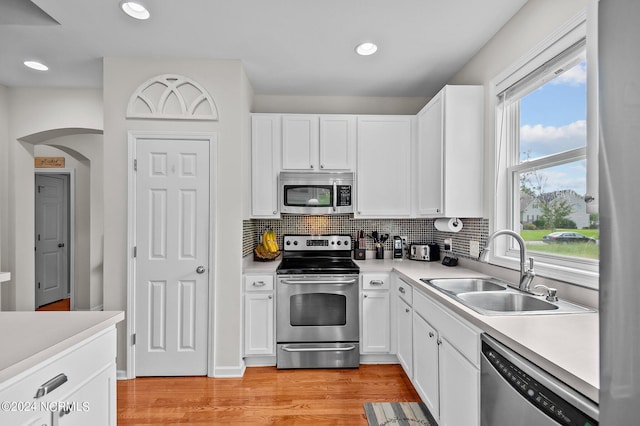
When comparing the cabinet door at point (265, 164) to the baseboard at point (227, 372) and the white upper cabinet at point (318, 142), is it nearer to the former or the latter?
the white upper cabinet at point (318, 142)

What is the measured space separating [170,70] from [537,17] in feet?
8.68

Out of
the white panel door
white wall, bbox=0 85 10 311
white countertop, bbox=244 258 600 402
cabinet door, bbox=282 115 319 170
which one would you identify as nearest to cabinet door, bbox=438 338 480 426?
white countertop, bbox=244 258 600 402

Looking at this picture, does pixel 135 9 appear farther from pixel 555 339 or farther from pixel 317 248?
pixel 555 339

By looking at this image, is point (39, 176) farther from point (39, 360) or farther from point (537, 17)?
point (537, 17)

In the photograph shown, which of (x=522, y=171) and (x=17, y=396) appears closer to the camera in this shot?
(x=17, y=396)

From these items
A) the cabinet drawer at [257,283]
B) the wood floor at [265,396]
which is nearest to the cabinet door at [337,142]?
the cabinet drawer at [257,283]

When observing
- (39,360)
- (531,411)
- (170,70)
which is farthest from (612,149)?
(170,70)

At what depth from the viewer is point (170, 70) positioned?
2.72 meters

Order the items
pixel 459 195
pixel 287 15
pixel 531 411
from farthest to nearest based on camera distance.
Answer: pixel 459 195, pixel 287 15, pixel 531 411

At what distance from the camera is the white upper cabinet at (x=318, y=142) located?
3.20m

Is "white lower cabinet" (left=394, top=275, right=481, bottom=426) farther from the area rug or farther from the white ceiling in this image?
the white ceiling

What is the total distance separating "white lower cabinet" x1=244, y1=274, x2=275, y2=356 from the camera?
2.84 metres

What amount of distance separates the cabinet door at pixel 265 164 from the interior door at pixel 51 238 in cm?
404

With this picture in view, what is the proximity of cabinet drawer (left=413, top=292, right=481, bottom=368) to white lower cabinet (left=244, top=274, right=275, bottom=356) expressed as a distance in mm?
1313
